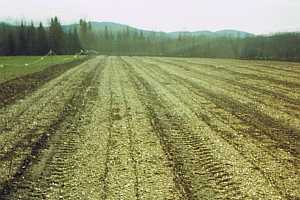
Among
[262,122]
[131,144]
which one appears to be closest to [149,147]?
[131,144]

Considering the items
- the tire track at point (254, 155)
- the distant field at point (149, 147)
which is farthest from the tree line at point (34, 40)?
the tire track at point (254, 155)

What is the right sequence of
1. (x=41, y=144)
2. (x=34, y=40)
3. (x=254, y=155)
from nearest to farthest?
(x=254, y=155), (x=41, y=144), (x=34, y=40)

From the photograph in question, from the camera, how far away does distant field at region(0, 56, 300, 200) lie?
25.4 ft

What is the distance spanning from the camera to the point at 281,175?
8.55m

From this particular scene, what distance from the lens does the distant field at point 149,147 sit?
7734 millimetres

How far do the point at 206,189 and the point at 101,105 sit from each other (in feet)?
31.4

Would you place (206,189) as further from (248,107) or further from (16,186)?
(248,107)

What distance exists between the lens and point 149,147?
10.5 metres

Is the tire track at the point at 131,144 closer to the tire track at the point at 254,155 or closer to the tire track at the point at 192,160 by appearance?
the tire track at the point at 192,160

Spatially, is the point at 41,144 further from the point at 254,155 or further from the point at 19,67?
the point at 19,67

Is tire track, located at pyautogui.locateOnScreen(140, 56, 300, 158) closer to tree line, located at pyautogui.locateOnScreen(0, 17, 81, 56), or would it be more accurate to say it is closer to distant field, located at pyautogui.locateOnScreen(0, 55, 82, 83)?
distant field, located at pyautogui.locateOnScreen(0, 55, 82, 83)

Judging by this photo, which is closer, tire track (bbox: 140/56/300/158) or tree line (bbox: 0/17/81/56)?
tire track (bbox: 140/56/300/158)

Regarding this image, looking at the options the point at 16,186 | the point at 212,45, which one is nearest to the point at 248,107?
the point at 16,186

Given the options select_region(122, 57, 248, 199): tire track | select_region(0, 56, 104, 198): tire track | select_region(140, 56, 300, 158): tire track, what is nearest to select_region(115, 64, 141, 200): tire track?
select_region(122, 57, 248, 199): tire track
